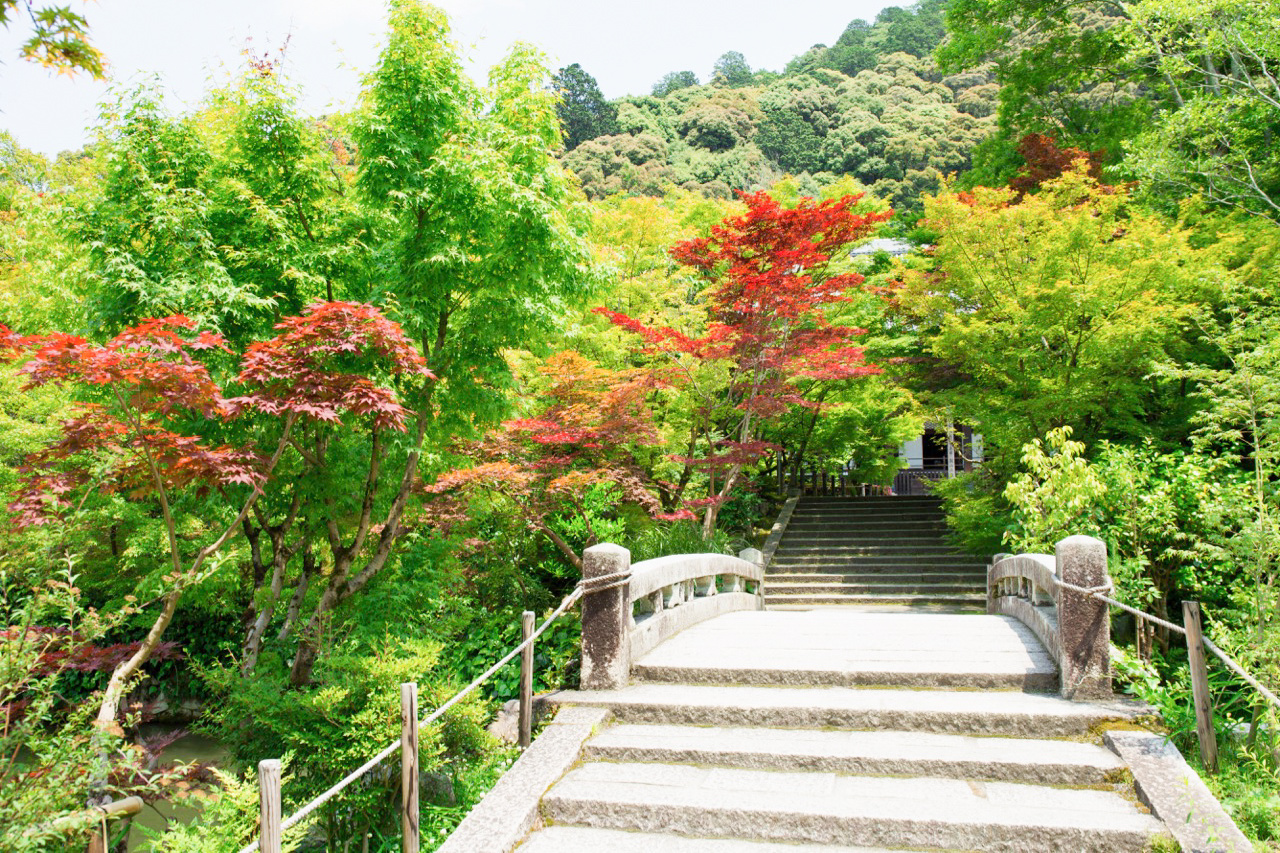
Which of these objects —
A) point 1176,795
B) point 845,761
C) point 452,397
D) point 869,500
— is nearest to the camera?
point 1176,795

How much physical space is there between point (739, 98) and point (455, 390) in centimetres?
5856

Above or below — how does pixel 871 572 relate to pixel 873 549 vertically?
below

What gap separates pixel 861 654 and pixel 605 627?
2.04 metres

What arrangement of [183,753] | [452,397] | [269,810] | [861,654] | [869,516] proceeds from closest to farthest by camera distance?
1. [269,810]
2. [861,654]
3. [452,397]
4. [183,753]
5. [869,516]

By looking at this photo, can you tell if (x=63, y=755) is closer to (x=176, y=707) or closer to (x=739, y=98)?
(x=176, y=707)

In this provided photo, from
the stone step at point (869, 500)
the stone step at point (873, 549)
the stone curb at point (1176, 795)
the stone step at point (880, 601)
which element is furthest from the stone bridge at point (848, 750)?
the stone step at point (869, 500)

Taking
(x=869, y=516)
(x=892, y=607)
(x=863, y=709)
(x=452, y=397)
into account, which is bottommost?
(x=892, y=607)

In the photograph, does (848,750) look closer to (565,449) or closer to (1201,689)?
(1201,689)

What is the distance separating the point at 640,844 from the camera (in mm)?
3846

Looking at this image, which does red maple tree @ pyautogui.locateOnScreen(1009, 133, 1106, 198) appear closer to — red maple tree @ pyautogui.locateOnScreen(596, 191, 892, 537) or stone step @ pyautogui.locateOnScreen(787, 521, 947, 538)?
red maple tree @ pyautogui.locateOnScreen(596, 191, 892, 537)

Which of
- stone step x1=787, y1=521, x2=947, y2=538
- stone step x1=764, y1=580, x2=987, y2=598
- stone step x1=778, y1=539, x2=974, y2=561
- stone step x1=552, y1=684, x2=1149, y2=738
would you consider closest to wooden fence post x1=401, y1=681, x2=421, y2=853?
stone step x1=552, y1=684, x2=1149, y2=738

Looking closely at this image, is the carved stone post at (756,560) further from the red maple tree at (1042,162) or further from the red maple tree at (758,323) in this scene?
the red maple tree at (1042,162)

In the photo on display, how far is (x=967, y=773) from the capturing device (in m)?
4.18

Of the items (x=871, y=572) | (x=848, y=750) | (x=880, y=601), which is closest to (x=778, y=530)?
(x=871, y=572)
